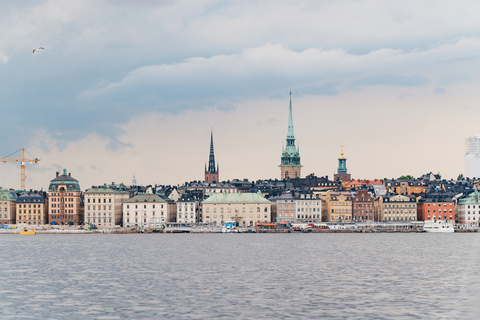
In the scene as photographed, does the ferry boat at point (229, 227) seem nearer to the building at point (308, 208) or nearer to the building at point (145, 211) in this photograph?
the building at point (308, 208)

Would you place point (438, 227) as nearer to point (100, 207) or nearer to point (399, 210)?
point (399, 210)

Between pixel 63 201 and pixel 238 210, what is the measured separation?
116 feet

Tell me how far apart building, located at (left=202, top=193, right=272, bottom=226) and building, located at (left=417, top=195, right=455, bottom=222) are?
31.7m

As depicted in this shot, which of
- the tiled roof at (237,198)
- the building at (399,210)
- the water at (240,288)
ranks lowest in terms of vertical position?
the water at (240,288)

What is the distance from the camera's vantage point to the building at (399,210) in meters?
168

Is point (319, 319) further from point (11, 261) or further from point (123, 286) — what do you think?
point (11, 261)

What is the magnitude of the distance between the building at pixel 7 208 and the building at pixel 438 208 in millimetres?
82068

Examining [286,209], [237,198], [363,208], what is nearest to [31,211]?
[237,198]

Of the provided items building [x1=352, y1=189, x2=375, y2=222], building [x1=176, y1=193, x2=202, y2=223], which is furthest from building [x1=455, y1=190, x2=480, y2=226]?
building [x1=176, y1=193, x2=202, y2=223]

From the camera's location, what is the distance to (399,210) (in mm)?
168125

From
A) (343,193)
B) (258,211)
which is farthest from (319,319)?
(343,193)

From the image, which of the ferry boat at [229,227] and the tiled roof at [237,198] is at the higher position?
the tiled roof at [237,198]

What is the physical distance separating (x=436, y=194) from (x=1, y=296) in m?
145

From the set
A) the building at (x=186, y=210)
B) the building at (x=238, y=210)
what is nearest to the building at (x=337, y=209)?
the building at (x=238, y=210)
